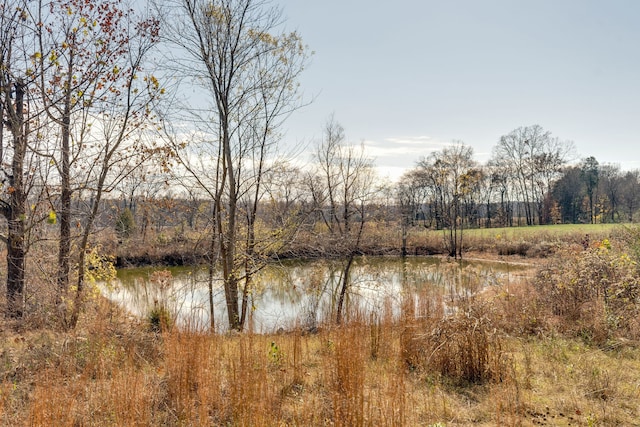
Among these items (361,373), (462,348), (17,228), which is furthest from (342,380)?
(17,228)

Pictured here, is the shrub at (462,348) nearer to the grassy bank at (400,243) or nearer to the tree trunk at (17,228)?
the tree trunk at (17,228)

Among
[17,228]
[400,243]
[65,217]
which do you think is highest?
[65,217]

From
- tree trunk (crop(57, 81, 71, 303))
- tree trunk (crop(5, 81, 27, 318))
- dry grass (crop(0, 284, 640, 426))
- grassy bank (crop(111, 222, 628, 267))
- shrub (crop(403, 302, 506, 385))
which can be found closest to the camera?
dry grass (crop(0, 284, 640, 426))

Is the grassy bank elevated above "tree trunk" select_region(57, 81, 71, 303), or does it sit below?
below

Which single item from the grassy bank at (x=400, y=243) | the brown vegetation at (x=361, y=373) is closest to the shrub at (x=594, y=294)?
the brown vegetation at (x=361, y=373)

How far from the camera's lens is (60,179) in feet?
23.3

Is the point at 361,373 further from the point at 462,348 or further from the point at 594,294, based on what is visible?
the point at 594,294

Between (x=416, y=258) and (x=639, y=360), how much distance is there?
21.8 metres

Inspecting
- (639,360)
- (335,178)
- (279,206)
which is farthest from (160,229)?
(639,360)

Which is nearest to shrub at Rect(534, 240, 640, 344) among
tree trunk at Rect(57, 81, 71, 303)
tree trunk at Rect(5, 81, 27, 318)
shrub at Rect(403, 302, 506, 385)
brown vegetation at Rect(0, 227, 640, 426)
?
brown vegetation at Rect(0, 227, 640, 426)

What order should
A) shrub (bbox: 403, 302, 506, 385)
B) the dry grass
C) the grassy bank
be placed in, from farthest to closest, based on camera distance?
the grassy bank
shrub (bbox: 403, 302, 506, 385)
the dry grass

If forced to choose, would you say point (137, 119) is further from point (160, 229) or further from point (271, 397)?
point (160, 229)

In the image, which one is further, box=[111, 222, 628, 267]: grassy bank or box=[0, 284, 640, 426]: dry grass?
box=[111, 222, 628, 267]: grassy bank

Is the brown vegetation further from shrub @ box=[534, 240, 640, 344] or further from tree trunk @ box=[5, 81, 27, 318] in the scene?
tree trunk @ box=[5, 81, 27, 318]
